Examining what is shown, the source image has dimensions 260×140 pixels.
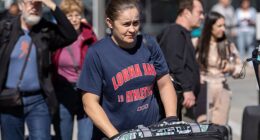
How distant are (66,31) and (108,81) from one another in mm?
1552

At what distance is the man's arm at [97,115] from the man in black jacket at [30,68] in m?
1.40

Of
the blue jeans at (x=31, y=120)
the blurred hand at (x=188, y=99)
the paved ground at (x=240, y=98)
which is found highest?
the blue jeans at (x=31, y=120)

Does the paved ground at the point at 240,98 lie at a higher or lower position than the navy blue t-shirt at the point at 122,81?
lower

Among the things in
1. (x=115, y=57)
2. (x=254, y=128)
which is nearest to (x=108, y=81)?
(x=115, y=57)

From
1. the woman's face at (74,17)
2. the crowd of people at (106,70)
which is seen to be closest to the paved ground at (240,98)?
the crowd of people at (106,70)

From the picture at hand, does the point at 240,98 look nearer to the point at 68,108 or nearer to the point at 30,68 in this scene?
the point at 68,108

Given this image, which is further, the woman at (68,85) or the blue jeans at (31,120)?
the woman at (68,85)

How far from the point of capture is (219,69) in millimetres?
7285

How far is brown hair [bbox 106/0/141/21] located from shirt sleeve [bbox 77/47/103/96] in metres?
0.24

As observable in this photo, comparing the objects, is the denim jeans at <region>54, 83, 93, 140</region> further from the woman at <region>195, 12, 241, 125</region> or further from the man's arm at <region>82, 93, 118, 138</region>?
the man's arm at <region>82, 93, 118, 138</region>

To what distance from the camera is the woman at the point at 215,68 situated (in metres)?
7.24

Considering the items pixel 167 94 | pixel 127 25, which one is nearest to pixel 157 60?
pixel 167 94

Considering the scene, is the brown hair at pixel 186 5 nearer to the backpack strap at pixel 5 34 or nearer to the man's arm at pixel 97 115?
the backpack strap at pixel 5 34

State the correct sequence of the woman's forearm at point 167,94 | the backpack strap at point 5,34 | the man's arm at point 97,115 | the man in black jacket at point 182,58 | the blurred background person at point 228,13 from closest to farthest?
the man's arm at point 97,115 → the woman's forearm at point 167,94 → the backpack strap at point 5,34 → the man in black jacket at point 182,58 → the blurred background person at point 228,13
